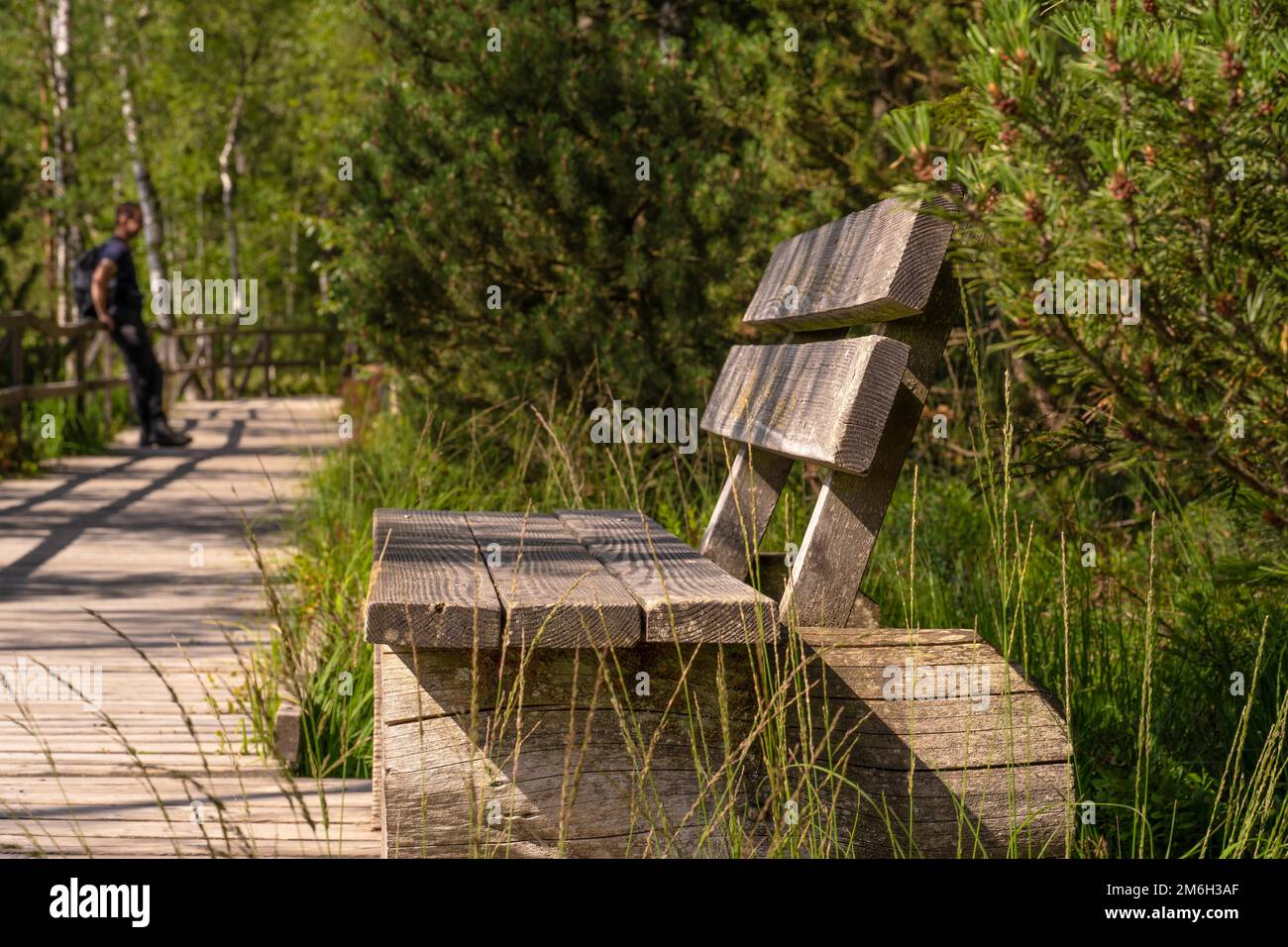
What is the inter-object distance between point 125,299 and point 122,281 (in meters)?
0.17

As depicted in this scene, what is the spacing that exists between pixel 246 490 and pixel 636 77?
14.0ft

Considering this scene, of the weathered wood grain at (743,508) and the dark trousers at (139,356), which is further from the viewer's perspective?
the dark trousers at (139,356)

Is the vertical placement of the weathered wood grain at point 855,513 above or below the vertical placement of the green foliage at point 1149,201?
below

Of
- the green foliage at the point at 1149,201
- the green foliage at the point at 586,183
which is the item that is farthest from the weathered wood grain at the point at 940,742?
the green foliage at the point at 586,183

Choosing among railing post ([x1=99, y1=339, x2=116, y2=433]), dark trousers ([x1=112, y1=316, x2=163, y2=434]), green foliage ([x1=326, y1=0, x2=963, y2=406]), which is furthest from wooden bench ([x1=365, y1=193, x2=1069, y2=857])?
railing post ([x1=99, y1=339, x2=116, y2=433])

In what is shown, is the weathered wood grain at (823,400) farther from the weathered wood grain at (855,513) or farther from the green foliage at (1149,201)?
the green foliage at (1149,201)

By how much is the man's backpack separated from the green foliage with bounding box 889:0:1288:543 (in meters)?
10.6

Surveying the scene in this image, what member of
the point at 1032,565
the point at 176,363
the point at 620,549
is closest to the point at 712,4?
the point at 1032,565

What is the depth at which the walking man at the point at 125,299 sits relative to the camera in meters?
11.7

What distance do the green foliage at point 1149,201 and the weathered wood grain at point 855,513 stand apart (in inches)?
5.4

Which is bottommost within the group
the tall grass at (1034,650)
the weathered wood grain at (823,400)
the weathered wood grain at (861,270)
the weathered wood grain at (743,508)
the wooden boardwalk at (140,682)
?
the wooden boardwalk at (140,682)

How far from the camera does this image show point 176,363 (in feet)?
70.3

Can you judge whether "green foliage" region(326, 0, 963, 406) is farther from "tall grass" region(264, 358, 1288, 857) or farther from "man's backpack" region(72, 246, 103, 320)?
"man's backpack" region(72, 246, 103, 320)

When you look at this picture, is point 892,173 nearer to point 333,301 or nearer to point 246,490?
point 333,301
